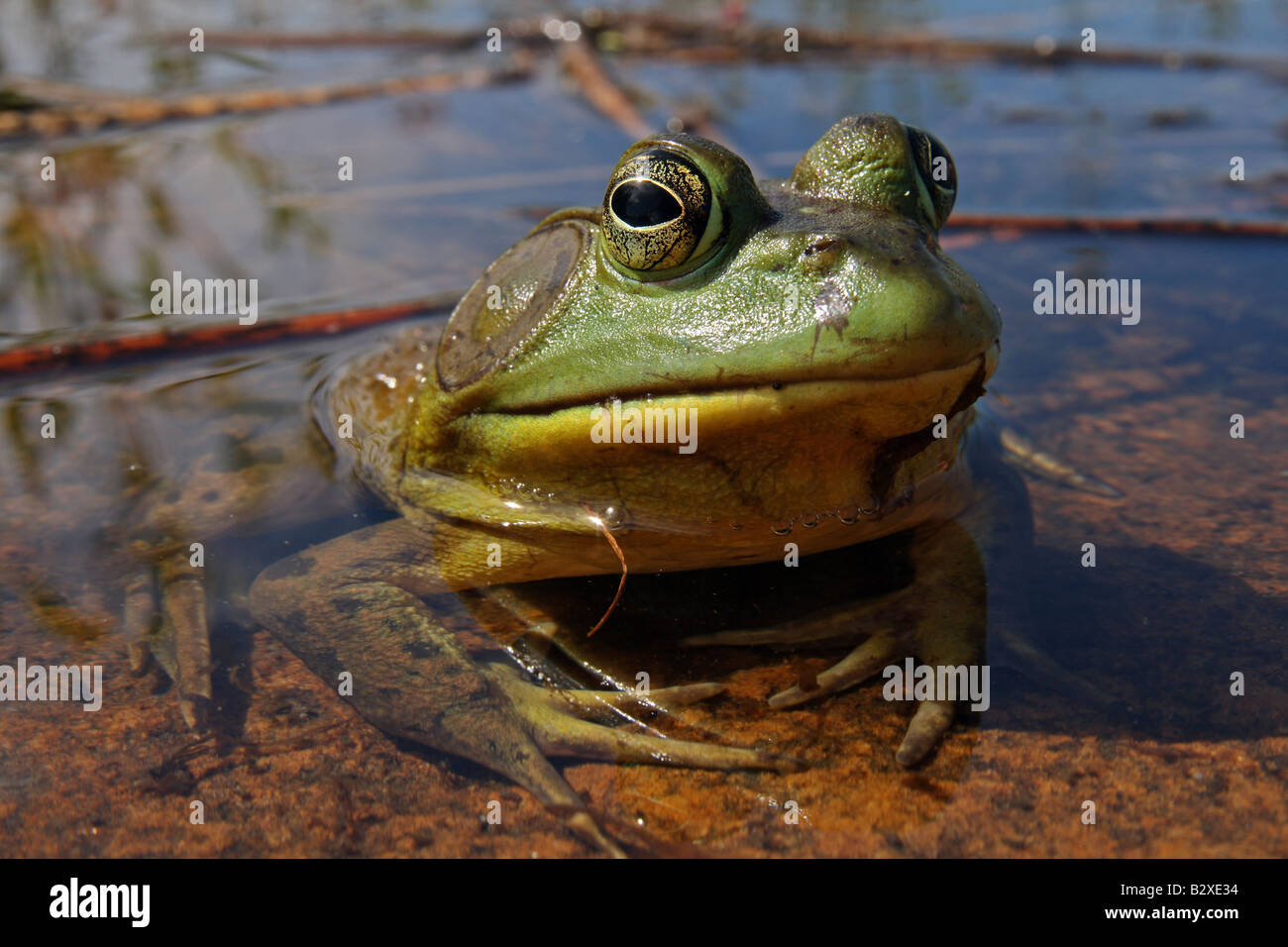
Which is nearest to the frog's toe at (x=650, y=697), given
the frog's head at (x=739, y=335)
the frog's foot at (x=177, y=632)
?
the frog's head at (x=739, y=335)

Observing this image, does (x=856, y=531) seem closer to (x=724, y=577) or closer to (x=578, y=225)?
(x=724, y=577)

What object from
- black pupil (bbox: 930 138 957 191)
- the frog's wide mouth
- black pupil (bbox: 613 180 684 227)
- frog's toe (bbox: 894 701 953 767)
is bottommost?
frog's toe (bbox: 894 701 953 767)

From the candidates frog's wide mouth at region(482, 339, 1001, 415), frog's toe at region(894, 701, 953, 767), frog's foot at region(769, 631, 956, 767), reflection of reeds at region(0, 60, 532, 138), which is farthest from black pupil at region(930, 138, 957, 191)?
reflection of reeds at region(0, 60, 532, 138)

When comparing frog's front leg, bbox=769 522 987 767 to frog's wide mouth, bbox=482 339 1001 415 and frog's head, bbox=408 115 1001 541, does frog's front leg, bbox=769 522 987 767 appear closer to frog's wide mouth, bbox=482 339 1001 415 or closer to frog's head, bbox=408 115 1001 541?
frog's head, bbox=408 115 1001 541

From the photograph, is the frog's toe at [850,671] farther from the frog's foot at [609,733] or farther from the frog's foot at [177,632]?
the frog's foot at [177,632]

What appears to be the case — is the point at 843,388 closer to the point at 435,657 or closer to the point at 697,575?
the point at 697,575

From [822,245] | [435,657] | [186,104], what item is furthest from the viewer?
[186,104]

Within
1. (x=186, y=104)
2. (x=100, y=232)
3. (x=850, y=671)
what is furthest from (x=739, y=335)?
(x=186, y=104)
